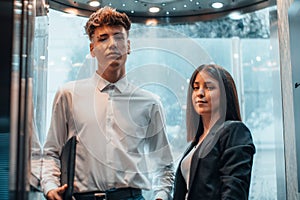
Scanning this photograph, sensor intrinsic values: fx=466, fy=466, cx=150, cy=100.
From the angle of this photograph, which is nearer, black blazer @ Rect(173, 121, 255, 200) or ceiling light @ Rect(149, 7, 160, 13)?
black blazer @ Rect(173, 121, 255, 200)

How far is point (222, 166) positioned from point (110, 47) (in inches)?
20.2

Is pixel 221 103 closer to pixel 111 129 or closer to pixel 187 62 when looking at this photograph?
pixel 187 62

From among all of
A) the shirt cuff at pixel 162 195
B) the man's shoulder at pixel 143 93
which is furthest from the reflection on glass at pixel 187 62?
the shirt cuff at pixel 162 195

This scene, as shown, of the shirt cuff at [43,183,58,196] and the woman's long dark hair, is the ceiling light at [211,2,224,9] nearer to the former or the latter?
the woman's long dark hair

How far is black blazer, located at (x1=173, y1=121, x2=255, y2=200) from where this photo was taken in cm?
128

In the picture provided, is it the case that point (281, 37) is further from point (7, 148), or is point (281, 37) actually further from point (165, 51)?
point (7, 148)

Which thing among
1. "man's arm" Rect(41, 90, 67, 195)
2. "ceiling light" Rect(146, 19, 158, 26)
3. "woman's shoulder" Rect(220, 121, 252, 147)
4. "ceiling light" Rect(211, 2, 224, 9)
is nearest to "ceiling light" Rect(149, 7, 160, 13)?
"ceiling light" Rect(146, 19, 158, 26)

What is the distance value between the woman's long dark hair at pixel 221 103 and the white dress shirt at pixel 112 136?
9 centimetres

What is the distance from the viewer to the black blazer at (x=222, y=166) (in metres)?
1.28

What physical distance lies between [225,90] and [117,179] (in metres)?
0.43

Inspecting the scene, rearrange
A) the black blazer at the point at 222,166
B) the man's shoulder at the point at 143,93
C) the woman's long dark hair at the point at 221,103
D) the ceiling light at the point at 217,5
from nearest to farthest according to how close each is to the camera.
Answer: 1. the black blazer at the point at 222,166
2. the woman's long dark hair at the point at 221,103
3. the man's shoulder at the point at 143,93
4. the ceiling light at the point at 217,5

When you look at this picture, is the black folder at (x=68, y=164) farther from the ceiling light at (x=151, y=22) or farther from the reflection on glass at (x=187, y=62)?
the ceiling light at (x=151, y=22)

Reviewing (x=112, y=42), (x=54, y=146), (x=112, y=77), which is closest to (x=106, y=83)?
(x=112, y=77)

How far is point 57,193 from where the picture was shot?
4.37 feet
